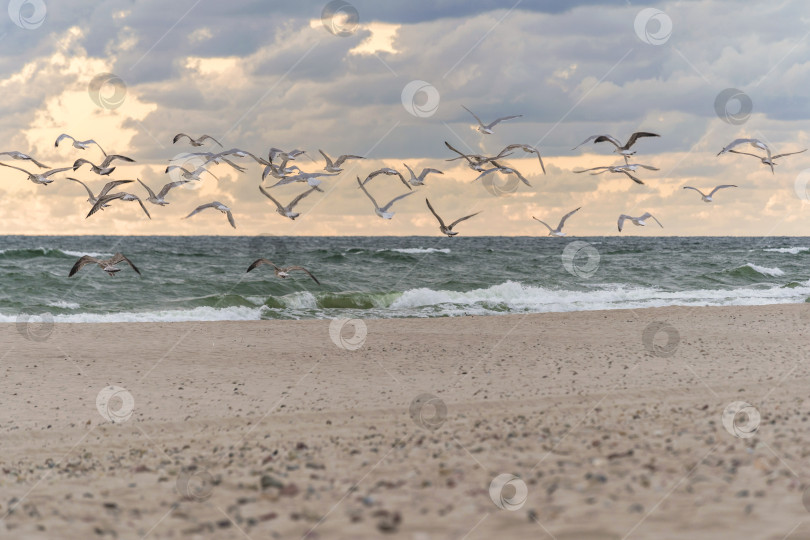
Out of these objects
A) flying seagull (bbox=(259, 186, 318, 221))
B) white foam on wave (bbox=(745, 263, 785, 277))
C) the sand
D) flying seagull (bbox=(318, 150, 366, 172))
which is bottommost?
the sand

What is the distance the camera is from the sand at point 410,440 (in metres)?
6.59

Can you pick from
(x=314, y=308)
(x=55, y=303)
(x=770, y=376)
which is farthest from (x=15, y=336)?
(x=770, y=376)

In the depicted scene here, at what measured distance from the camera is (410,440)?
898 centimetres

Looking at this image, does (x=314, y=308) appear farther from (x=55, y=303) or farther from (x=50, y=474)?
(x=50, y=474)

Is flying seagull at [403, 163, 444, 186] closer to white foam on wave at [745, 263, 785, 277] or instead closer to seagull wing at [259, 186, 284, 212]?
seagull wing at [259, 186, 284, 212]

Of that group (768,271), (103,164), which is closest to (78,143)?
(103,164)

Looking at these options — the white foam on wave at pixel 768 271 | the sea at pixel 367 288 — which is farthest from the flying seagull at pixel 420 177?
the white foam on wave at pixel 768 271

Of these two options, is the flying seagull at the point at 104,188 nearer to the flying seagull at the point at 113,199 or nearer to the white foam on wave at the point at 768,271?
the flying seagull at the point at 113,199

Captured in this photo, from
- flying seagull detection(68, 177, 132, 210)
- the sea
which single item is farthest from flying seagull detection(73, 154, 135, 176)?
the sea

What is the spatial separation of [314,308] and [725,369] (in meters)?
17.6

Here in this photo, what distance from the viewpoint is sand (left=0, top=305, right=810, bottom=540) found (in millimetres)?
6590

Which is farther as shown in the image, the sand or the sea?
the sea

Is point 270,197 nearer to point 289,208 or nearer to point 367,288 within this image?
point 289,208

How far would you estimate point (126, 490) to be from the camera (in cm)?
788
